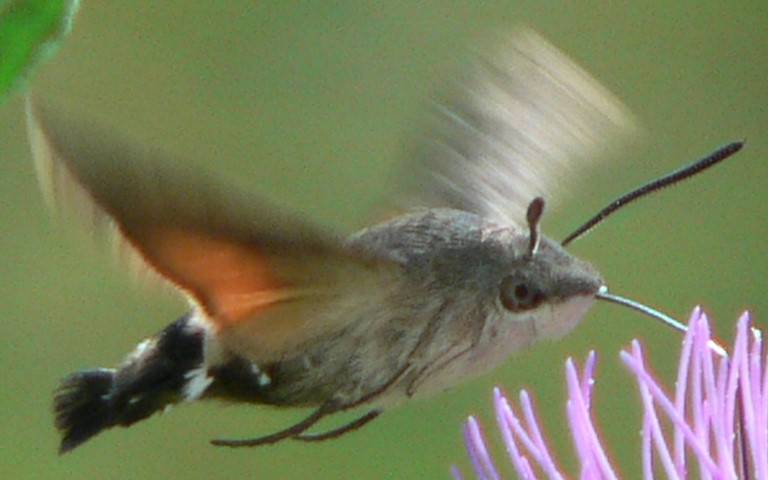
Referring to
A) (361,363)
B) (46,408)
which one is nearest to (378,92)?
(46,408)

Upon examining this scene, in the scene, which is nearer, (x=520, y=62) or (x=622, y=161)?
(x=520, y=62)

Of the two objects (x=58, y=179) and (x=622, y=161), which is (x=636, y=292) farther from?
(x=58, y=179)

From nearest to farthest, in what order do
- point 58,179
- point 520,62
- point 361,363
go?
point 58,179 → point 361,363 → point 520,62

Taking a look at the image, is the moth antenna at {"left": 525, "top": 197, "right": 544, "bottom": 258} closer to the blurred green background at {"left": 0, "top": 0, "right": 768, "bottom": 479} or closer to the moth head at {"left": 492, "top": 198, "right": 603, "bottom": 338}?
the moth head at {"left": 492, "top": 198, "right": 603, "bottom": 338}

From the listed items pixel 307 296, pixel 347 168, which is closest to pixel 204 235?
pixel 307 296

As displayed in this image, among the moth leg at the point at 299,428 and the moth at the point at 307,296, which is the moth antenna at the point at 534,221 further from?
the moth leg at the point at 299,428

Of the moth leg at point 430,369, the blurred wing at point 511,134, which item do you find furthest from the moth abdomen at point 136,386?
the blurred wing at point 511,134
